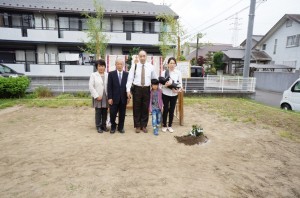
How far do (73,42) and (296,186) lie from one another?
17.4 m

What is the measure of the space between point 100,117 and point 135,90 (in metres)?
1.10

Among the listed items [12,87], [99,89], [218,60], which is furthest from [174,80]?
[218,60]

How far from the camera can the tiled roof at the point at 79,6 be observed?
16.3m

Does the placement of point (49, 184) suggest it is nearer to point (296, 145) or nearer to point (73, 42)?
point (296, 145)

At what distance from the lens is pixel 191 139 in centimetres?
464

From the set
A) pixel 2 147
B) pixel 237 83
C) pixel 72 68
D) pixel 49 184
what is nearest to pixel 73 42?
pixel 72 68

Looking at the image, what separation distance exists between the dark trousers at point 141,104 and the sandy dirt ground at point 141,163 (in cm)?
37

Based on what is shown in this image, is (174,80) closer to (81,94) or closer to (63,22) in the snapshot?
(81,94)

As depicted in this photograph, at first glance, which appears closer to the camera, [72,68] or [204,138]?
[204,138]

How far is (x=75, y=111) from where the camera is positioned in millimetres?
7332

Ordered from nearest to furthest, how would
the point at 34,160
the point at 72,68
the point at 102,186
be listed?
the point at 102,186 → the point at 34,160 → the point at 72,68

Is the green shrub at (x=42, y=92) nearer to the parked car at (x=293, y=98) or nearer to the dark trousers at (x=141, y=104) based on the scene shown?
the dark trousers at (x=141, y=104)

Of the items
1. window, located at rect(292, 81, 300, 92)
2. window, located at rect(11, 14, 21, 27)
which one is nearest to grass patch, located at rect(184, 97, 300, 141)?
window, located at rect(292, 81, 300, 92)

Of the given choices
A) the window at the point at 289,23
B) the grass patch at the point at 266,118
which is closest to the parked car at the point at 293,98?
the grass patch at the point at 266,118
